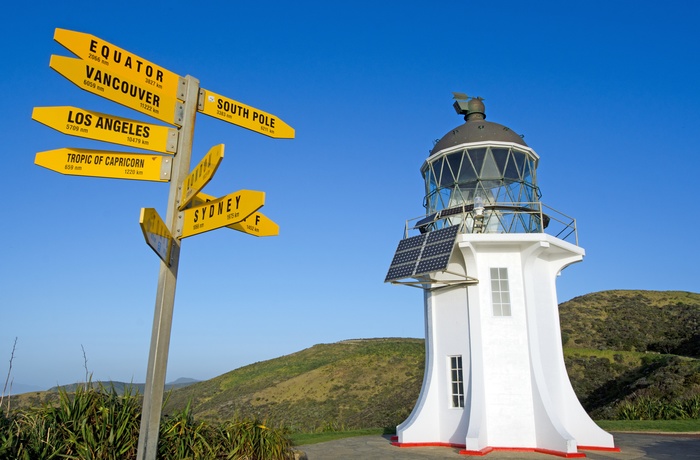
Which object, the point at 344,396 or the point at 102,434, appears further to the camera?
the point at 344,396

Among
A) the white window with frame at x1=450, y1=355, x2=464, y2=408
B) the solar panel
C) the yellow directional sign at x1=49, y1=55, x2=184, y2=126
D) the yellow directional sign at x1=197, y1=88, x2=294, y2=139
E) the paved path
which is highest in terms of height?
the solar panel

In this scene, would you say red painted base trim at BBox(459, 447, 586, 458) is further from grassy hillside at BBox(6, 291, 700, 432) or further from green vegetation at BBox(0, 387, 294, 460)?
grassy hillside at BBox(6, 291, 700, 432)

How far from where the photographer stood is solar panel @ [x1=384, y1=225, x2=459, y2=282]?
13055 millimetres

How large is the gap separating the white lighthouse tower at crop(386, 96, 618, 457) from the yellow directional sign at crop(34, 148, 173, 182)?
9.12 meters

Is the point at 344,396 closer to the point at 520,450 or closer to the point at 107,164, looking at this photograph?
the point at 520,450

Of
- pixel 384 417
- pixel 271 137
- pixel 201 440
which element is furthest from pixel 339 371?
pixel 271 137

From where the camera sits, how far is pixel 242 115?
5.18 m

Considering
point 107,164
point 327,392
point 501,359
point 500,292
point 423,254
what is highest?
point 423,254

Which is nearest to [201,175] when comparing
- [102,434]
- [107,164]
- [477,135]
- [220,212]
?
[220,212]

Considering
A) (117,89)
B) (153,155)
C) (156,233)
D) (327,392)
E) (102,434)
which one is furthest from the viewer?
(327,392)

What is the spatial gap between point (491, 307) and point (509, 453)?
3.50 meters

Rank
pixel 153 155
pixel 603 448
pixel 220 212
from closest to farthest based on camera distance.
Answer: pixel 220 212
pixel 153 155
pixel 603 448

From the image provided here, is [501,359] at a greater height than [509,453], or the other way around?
[501,359]

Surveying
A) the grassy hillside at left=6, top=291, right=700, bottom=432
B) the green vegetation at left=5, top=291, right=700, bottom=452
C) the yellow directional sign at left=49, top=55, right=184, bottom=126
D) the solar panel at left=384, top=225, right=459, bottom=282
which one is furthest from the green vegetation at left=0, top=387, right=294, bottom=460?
the grassy hillside at left=6, top=291, right=700, bottom=432
